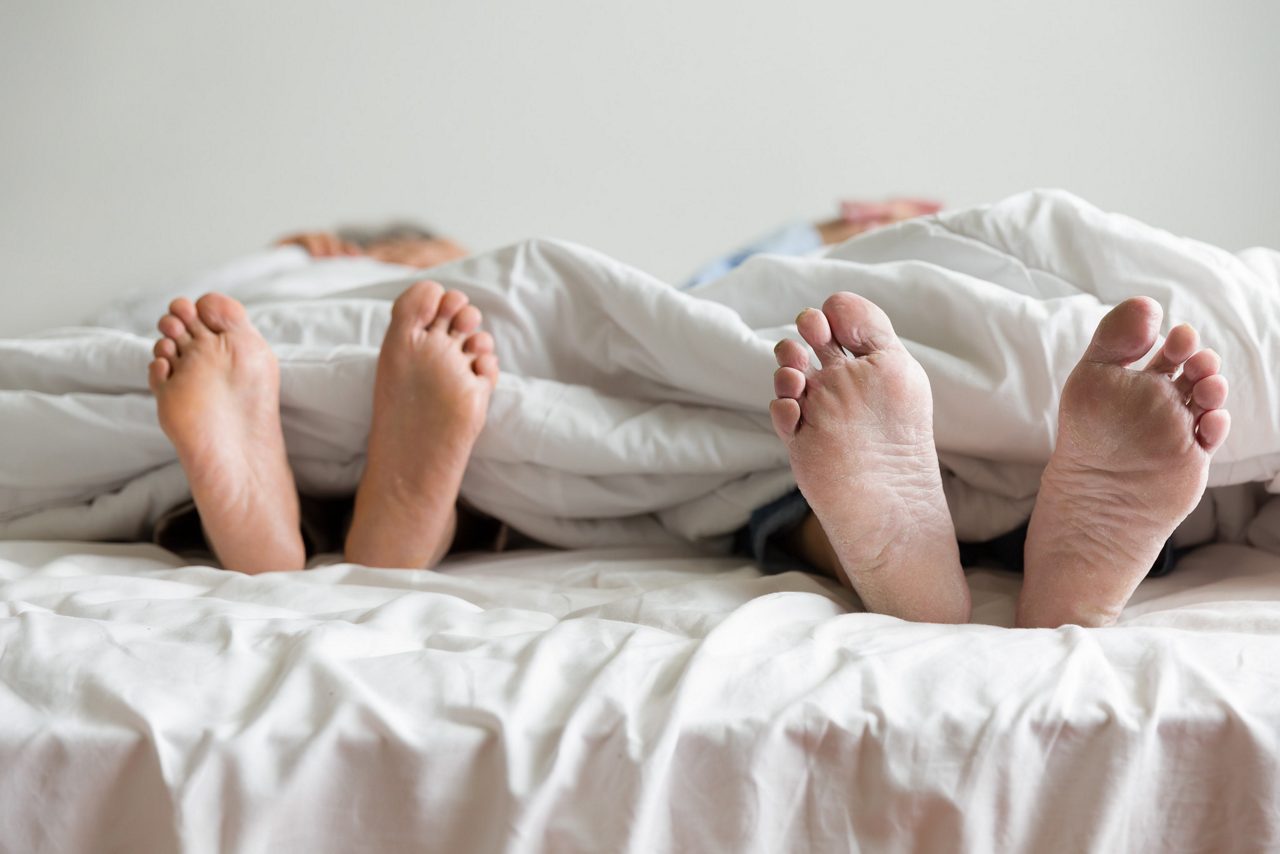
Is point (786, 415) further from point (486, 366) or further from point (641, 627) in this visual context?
point (486, 366)

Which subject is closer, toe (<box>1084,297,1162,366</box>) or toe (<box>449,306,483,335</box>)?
toe (<box>1084,297,1162,366</box>)

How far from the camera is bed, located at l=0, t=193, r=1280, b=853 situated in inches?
21.0

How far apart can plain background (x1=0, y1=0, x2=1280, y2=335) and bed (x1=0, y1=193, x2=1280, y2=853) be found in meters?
1.23

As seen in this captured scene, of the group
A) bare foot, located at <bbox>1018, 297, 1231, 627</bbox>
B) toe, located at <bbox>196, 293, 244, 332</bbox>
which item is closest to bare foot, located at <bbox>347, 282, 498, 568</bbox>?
toe, located at <bbox>196, 293, 244, 332</bbox>

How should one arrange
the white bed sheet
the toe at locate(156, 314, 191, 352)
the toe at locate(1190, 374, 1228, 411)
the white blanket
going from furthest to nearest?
the toe at locate(156, 314, 191, 352) < the white blanket < the toe at locate(1190, 374, 1228, 411) < the white bed sheet

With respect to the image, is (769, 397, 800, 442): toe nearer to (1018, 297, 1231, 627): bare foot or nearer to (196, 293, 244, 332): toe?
(1018, 297, 1231, 627): bare foot

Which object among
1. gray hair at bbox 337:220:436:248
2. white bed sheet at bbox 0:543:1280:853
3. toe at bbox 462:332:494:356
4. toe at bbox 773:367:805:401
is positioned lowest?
Result: white bed sheet at bbox 0:543:1280:853

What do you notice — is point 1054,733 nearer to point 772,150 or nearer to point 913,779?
point 913,779

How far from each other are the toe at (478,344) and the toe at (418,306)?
37 millimetres

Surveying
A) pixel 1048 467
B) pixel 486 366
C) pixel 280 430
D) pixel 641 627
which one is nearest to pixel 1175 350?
pixel 1048 467

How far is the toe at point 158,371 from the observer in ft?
Answer: 2.85

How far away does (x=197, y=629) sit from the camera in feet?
2.13

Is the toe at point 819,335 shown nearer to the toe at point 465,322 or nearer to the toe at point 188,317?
the toe at point 465,322

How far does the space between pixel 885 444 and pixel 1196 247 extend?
33 cm
